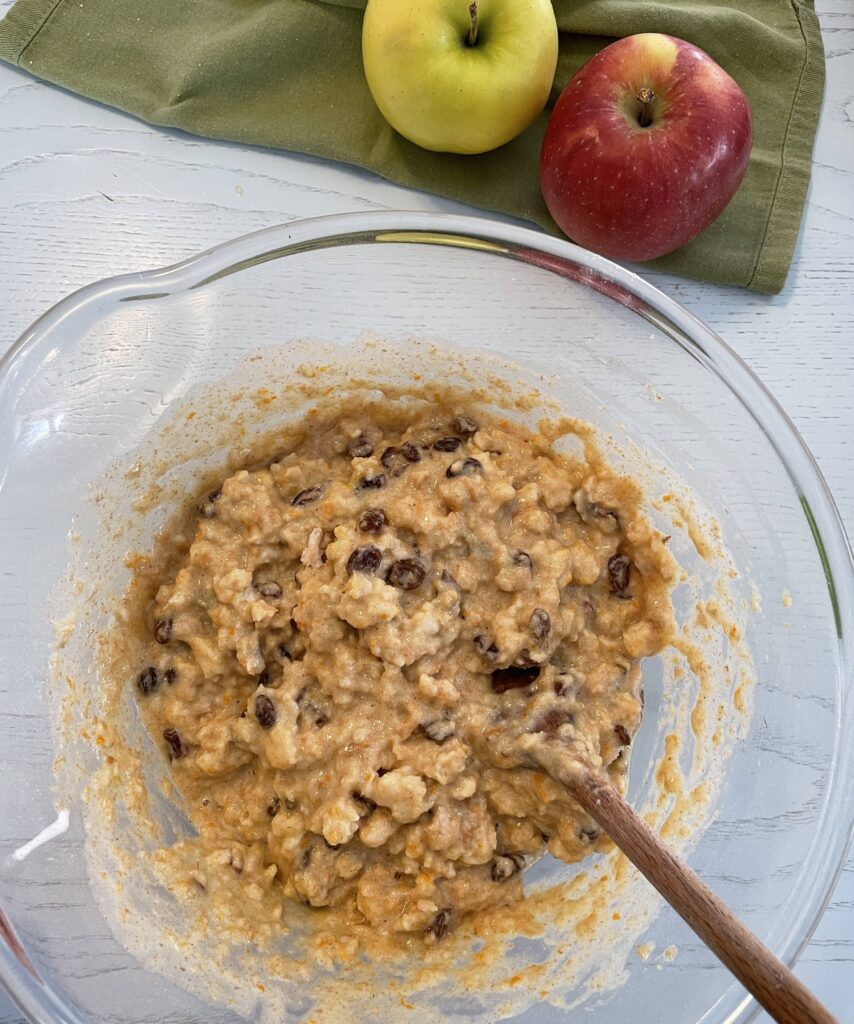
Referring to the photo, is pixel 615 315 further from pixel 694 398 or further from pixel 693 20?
pixel 693 20

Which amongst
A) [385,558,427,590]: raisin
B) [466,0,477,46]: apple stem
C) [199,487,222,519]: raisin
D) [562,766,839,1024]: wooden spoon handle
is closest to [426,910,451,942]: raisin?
[562,766,839,1024]: wooden spoon handle

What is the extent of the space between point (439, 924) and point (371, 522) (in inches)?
27.2

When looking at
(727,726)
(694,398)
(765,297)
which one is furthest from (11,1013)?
(765,297)

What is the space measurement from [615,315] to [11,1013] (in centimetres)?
169

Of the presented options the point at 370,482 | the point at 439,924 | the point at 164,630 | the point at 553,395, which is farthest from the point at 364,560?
the point at 439,924

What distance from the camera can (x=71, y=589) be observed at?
1.66 m

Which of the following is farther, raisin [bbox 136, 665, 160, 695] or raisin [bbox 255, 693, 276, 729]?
raisin [bbox 136, 665, 160, 695]

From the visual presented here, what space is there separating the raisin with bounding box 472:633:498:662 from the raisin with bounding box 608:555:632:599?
286 millimetres

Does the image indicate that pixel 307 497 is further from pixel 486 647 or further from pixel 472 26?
pixel 472 26

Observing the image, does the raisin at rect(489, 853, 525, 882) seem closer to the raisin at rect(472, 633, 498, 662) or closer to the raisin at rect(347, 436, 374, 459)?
the raisin at rect(472, 633, 498, 662)

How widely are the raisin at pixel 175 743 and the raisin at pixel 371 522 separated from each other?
493 millimetres

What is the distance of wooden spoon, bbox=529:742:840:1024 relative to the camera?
1.18 metres

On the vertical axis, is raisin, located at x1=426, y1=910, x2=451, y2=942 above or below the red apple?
below

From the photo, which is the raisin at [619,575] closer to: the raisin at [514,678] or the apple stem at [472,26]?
the raisin at [514,678]
